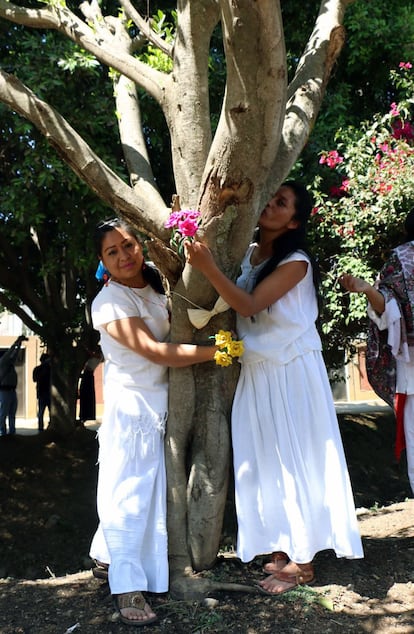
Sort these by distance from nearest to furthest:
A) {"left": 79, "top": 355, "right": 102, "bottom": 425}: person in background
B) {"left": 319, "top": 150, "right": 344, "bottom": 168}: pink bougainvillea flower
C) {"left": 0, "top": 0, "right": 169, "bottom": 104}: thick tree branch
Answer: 1. {"left": 0, "top": 0, "right": 169, "bottom": 104}: thick tree branch
2. {"left": 319, "top": 150, "right": 344, "bottom": 168}: pink bougainvillea flower
3. {"left": 79, "top": 355, "right": 102, "bottom": 425}: person in background

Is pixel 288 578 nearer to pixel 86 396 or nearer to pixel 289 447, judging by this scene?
pixel 289 447

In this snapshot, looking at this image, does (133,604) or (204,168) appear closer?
(133,604)

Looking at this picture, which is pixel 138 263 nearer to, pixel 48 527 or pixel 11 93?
pixel 11 93

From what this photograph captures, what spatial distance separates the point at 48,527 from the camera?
7.82 metres

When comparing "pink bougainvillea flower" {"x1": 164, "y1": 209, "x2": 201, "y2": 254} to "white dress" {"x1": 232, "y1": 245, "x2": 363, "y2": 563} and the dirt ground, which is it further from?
the dirt ground

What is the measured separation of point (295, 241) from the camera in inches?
133

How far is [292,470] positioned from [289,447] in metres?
0.11

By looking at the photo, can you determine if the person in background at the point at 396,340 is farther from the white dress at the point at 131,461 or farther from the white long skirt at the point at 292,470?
the white dress at the point at 131,461

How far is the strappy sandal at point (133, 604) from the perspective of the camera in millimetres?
2857

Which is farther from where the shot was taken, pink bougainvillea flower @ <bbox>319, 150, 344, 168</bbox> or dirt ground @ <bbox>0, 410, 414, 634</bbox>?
pink bougainvillea flower @ <bbox>319, 150, 344, 168</bbox>

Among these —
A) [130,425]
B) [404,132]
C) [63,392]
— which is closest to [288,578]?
[130,425]

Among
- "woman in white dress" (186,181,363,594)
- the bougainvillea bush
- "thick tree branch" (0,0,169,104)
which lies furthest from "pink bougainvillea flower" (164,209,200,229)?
the bougainvillea bush

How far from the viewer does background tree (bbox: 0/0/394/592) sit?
2.89 meters

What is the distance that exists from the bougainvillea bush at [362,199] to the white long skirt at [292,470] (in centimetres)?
335
